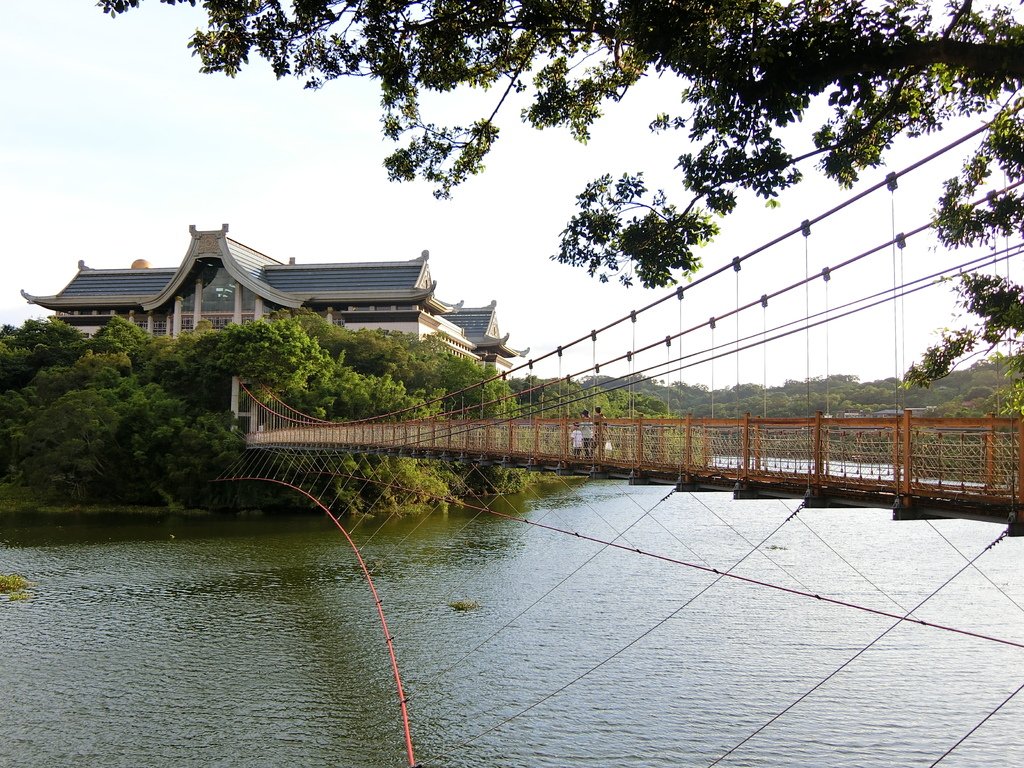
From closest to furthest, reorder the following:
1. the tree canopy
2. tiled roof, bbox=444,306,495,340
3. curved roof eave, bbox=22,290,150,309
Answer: the tree canopy
curved roof eave, bbox=22,290,150,309
tiled roof, bbox=444,306,495,340

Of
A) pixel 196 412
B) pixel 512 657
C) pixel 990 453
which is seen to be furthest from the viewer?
pixel 196 412

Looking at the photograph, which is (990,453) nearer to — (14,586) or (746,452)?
(746,452)

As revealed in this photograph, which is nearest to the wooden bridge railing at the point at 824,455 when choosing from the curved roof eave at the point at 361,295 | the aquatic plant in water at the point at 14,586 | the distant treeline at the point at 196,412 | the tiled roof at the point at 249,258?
the aquatic plant in water at the point at 14,586

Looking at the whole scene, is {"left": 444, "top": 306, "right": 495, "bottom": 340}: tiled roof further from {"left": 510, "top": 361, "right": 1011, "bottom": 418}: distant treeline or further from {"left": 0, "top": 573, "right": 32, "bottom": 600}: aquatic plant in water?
{"left": 0, "top": 573, "right": 32, "bottom": 600}: aquatic plant in water

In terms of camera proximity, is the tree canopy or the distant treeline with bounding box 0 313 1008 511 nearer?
the tree canopy

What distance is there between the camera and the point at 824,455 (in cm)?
581

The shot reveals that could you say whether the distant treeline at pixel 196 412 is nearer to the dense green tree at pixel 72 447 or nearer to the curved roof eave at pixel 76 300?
the dense green tree at pixel 72 447

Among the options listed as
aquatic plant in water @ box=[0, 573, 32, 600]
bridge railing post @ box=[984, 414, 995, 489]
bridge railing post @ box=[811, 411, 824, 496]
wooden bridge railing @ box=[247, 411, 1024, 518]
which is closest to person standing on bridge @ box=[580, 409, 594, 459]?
wooden bridge railing @ box=[247, 411, 1024, 518]

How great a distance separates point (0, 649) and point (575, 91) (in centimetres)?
978

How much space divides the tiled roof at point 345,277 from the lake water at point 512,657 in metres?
27.3

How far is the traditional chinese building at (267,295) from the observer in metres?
41.5

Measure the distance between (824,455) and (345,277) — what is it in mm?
40256

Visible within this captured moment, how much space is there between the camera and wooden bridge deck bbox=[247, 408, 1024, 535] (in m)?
4.71

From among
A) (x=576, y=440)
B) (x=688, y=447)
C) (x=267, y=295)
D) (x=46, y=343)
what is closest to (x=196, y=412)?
(x=46, y=343)
